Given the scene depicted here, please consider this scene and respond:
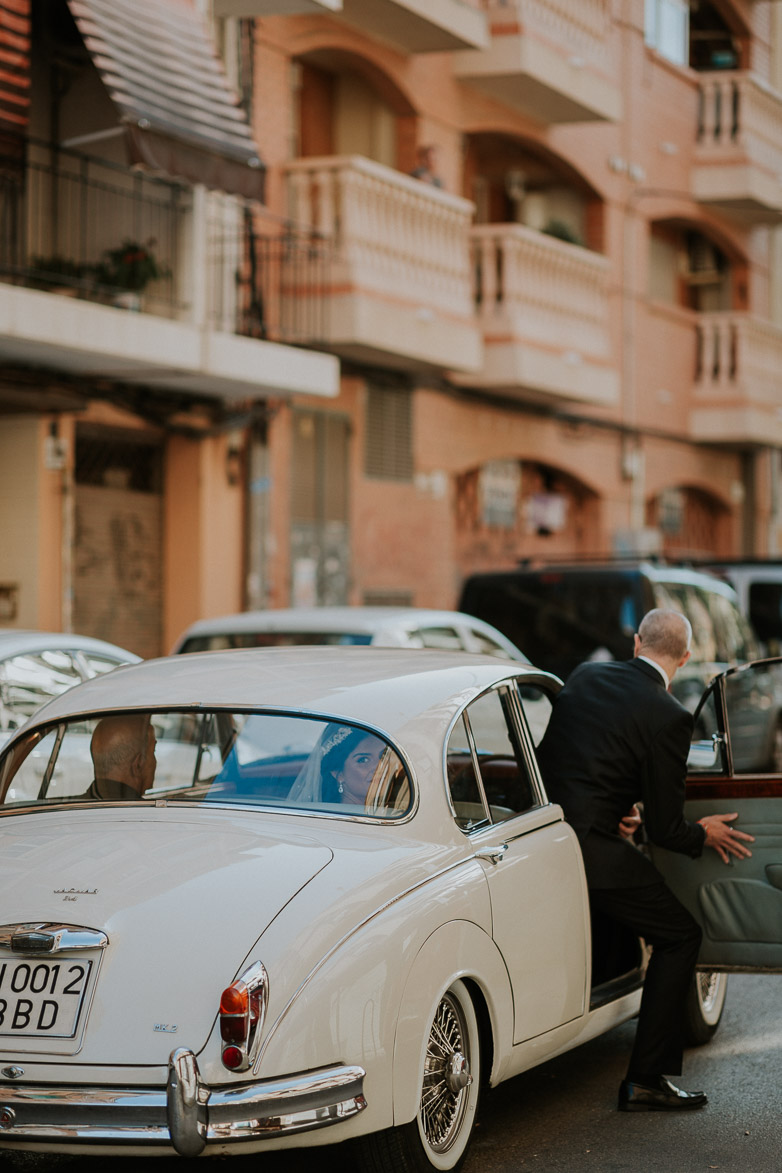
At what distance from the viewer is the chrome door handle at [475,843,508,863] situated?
5211 mm

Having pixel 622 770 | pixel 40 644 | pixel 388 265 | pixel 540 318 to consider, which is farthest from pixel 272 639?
pixel 540 318

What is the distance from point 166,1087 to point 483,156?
1930cm

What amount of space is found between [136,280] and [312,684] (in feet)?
31.3

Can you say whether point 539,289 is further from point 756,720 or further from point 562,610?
point 562,610

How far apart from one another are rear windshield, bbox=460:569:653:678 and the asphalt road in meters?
6.07

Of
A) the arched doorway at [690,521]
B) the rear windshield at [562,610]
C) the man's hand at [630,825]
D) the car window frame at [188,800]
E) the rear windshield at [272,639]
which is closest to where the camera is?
the car window frame at [188,800]

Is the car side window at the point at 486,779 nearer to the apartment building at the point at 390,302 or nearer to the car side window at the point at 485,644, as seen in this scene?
the car side window at the point at 485,644

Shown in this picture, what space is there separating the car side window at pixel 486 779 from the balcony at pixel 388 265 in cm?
1061

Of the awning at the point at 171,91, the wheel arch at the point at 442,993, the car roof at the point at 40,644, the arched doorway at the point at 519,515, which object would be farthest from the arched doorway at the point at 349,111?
the wheel arch at the point at 442,993

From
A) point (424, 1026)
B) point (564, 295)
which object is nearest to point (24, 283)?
point (564, 295)

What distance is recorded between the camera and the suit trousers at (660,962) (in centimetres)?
582

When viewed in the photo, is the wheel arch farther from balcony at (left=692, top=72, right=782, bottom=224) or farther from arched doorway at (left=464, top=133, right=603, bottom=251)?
balcony at (left=692, top=72, right=782, bottom=224)

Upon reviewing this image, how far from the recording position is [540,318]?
66.6ft

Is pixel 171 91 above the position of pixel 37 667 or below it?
above
